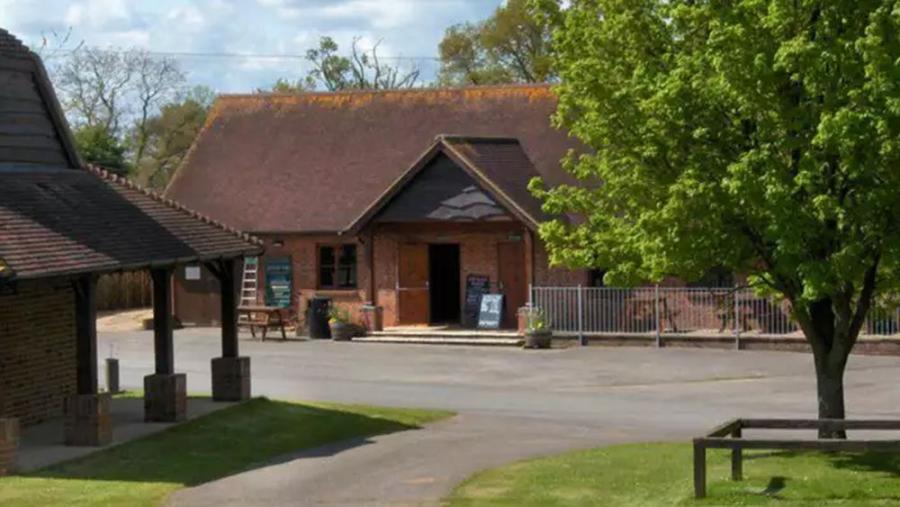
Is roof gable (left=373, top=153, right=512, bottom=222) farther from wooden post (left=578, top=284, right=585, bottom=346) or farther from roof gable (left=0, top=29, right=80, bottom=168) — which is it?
roof gable (left=0, top=29, right=80, bottom=168)

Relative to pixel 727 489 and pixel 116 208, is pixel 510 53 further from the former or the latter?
pixel 727 489

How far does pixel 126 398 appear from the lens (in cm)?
2731

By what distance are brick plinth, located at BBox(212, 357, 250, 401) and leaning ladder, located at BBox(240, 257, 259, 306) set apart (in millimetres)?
17014

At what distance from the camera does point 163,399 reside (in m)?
23.3

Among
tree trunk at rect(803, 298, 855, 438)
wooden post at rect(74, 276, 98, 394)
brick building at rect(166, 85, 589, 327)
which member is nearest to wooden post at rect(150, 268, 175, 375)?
wooden post at rect(74, 276, 98, 394)

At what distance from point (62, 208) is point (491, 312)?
18.3 metres

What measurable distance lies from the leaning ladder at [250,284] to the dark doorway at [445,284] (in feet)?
16.6

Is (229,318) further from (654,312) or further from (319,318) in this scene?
(319,318)

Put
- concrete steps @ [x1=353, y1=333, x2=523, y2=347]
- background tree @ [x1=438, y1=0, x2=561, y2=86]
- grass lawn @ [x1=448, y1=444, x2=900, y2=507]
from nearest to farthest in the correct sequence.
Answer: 1. grass lawn @ [x1=448, y1=444, x2=900, y2=507]
2. concrete steps @ [x1=353, y1=333, x2=523, y2=347]
3. background tree @ [x1=438, y1=0, x2=561, y2=86]

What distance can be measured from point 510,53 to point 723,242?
5432 cm

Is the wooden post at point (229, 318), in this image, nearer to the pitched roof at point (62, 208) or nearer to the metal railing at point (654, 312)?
the pitched roof at point (62, 208)

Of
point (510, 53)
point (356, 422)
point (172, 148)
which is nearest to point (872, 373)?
point (356, 422)

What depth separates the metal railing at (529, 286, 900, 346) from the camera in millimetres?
35469

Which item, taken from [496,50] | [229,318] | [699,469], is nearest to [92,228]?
[229,318]
